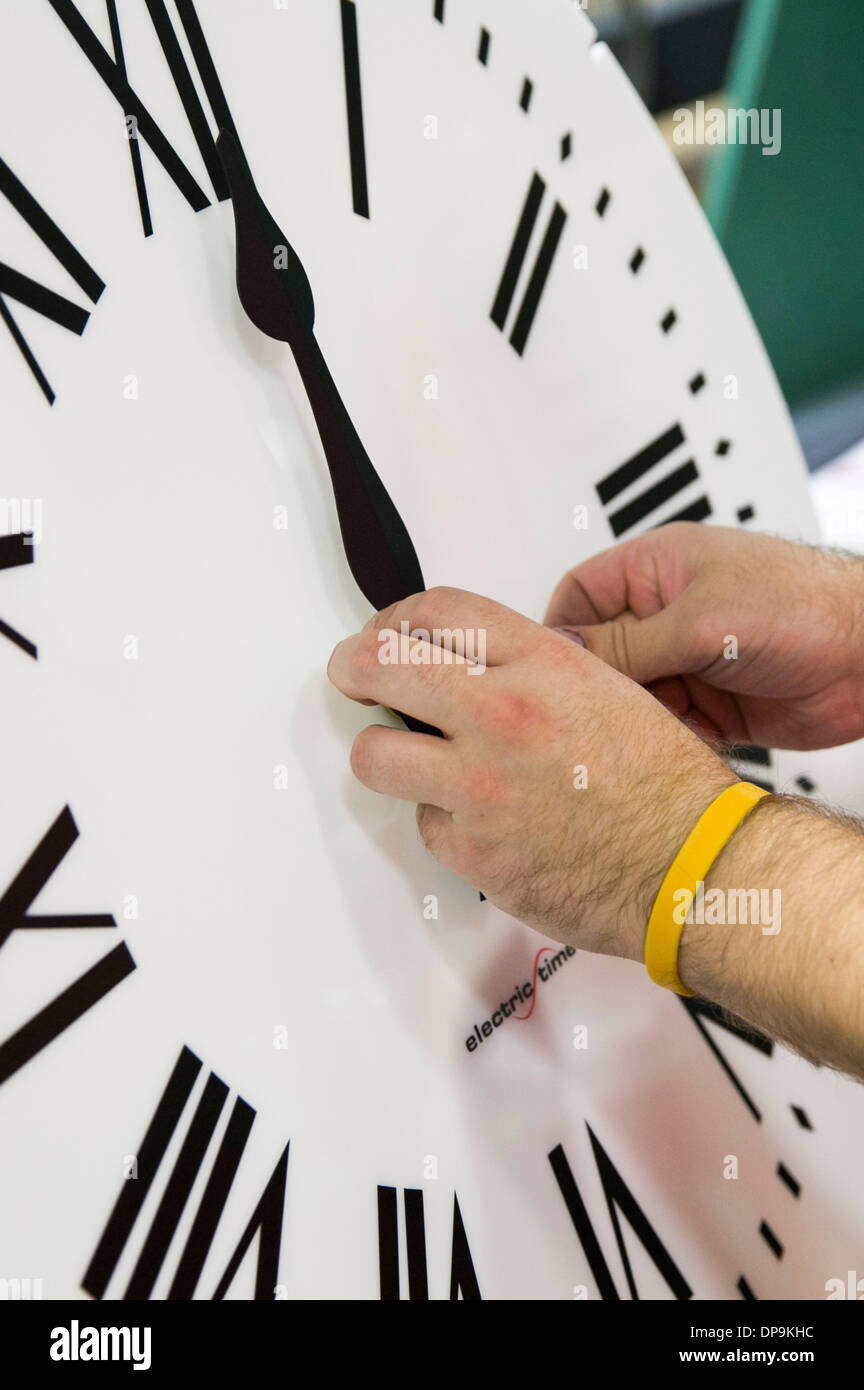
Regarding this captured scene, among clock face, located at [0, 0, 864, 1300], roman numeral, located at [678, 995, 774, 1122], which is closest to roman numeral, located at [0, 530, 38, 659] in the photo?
clock face, located at [0, 0, 864, 1300]

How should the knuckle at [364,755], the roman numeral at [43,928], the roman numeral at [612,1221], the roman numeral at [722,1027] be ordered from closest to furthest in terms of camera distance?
1. the roman numeral at [43,928]
2. the knuckle at [364,755]
3. the roman numeral at [612,1221]
4. the roman numeral at [722,1027]

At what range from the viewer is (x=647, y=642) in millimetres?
826

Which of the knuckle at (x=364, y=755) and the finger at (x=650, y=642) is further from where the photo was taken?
the finger at (x=650, y=642)

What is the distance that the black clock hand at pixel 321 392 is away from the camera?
0.60 metres

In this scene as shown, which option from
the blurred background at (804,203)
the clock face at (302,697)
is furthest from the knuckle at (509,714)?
the blurred background at (804,203)

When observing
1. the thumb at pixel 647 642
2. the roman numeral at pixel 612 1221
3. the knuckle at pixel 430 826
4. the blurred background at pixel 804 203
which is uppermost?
the blurred background at pixel 804 203

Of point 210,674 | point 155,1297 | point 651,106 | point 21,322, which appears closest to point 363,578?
point 210,674

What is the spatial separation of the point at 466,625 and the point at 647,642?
0.27m

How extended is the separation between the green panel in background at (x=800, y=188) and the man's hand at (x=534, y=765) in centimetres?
125

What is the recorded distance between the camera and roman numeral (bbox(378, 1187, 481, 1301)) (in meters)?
0.62

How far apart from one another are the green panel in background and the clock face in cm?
80

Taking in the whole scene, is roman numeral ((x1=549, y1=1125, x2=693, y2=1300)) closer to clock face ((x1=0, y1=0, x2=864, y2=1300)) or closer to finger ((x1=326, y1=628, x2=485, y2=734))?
clock face ((x1=0, y1=0, x2=864, y2=1300))

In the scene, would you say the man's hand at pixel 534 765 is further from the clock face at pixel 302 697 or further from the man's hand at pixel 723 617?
the man's hand at pixel 723 617

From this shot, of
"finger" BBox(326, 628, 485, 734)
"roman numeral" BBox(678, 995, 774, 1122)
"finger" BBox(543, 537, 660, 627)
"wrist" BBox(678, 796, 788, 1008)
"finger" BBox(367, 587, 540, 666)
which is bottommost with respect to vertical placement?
"roman numeral" BBox(678, 995, 774, 1122)
